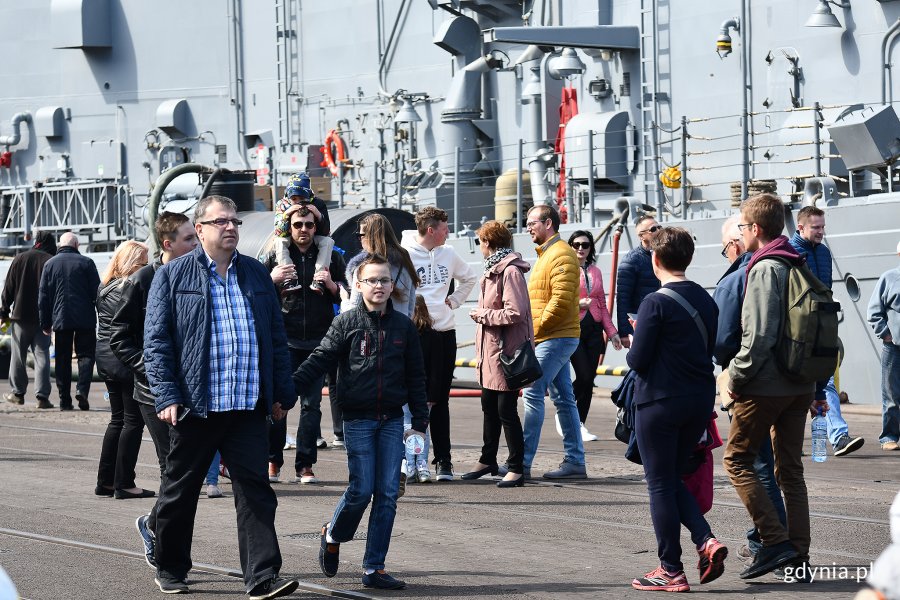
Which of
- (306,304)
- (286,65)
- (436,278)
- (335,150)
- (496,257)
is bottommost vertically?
(306,304)

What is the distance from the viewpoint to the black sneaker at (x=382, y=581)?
20.1 ft

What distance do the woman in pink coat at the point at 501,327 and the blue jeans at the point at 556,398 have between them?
0.14m

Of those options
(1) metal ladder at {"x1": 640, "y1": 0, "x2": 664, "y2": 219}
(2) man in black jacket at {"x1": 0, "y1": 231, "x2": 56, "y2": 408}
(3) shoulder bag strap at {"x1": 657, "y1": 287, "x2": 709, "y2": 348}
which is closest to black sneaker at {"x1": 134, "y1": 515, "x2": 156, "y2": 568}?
(3) shoulder bag strap at {"x1": 657, "y1": 287, "x2": 709, "y2": 348}

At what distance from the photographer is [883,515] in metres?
7.91

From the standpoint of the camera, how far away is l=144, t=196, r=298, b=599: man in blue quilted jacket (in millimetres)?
5809

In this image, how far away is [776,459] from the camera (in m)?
6.34

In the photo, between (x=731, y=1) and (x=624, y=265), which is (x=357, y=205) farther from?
(x=624, y=265)

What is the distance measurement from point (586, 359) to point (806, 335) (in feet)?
16.5

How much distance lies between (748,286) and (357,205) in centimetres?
1836

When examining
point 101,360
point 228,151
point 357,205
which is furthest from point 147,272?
point 228,151

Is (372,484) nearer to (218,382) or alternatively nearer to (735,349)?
(218,382)

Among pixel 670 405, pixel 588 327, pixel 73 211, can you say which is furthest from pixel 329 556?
pixel 73 211

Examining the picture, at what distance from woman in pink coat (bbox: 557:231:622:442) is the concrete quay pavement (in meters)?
0.52

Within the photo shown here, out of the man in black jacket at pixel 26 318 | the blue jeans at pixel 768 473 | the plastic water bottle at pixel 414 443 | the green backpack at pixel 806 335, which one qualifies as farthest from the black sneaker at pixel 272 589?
the man in black jacket at pixel 26 318
